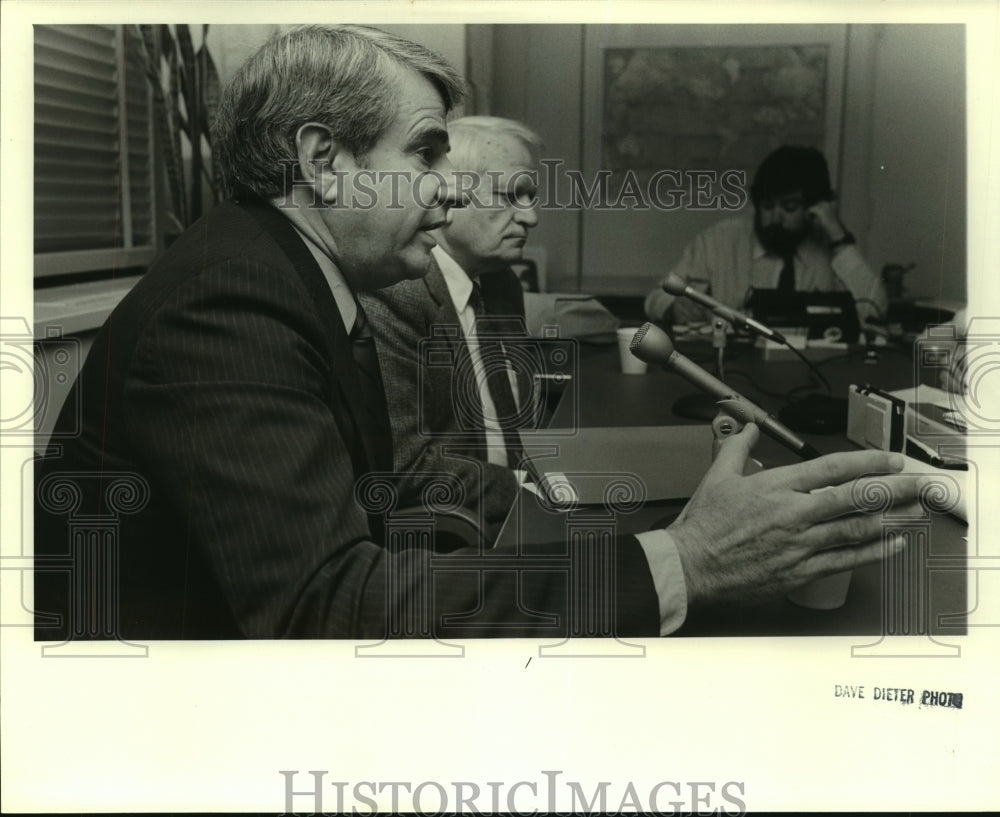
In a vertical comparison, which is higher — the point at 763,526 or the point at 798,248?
the point at 798,248

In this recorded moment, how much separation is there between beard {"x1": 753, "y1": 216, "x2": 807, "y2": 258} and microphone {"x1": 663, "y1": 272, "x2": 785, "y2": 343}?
12cm

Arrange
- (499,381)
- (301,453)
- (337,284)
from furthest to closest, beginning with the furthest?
1. (499,381)
2. (337,284)
3. (301,453)

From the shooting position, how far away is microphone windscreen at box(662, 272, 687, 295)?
1.67 meters

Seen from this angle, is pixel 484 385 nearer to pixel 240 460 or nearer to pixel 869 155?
pixel 240 460

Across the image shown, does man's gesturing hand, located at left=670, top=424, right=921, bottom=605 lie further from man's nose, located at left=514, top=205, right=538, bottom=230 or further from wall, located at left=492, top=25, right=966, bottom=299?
man's nose, located at left=514, top=205, right=538, bottom=230

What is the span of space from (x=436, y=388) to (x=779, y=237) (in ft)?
1.99

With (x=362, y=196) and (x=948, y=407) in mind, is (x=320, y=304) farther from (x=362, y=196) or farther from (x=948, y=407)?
(x=948, y=407)

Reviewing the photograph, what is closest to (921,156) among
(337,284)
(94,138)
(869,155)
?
(869,155)

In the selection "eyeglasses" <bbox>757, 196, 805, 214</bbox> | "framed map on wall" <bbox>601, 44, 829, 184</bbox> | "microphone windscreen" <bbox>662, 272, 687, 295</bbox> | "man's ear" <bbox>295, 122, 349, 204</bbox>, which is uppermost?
"framed map on wall" <bbox>601, 44, 829, 184</bbox>

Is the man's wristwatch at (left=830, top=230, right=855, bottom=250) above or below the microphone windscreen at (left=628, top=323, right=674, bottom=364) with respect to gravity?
above

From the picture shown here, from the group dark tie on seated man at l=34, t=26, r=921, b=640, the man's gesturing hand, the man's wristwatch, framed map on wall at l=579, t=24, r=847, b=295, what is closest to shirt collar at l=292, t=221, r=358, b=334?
dark tie on seated man at l=34, t=26, r=921, b=640

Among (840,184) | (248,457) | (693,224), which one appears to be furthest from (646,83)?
(248,457)

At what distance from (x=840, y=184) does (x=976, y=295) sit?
297 mm

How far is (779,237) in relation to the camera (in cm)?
168
